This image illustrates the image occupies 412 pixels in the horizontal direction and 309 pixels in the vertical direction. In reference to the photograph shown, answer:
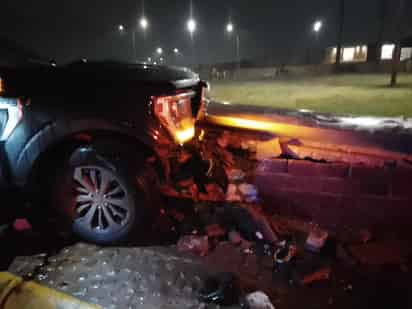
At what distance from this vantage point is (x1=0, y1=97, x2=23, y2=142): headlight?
3197 millimetres

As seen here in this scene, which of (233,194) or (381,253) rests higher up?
(233,194)

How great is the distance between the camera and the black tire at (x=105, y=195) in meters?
3.10

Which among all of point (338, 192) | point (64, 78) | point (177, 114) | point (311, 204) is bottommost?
point (311, 204)

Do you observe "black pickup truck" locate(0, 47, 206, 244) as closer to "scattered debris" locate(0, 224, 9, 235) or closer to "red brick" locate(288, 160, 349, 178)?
"scattered debris" locate(0, 224, 9, 235)

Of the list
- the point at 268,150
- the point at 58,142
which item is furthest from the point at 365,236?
the point at 58,142

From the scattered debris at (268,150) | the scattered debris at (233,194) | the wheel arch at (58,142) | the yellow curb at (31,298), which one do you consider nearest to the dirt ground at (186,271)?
the yellow curb at (31,298)

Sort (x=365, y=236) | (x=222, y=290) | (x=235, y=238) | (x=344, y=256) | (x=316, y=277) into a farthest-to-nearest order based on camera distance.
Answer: (x=235, y=238)
(x=365, y=236)
(x=344, y=256)
(x=316, y=277)
(x=222, y=290)

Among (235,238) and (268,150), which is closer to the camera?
(235,238)

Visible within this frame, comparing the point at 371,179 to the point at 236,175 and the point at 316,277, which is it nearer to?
the point at 316,277

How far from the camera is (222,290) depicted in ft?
8.70

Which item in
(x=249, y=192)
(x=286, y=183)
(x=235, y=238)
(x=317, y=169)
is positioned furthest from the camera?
(x=249, y=192)

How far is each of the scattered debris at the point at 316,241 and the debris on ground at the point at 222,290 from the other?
82 centimetres

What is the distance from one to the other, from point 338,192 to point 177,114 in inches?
72.4

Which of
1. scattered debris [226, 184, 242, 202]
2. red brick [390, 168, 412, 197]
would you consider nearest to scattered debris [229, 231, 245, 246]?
scattered debris [226, 184, 242, 202]
